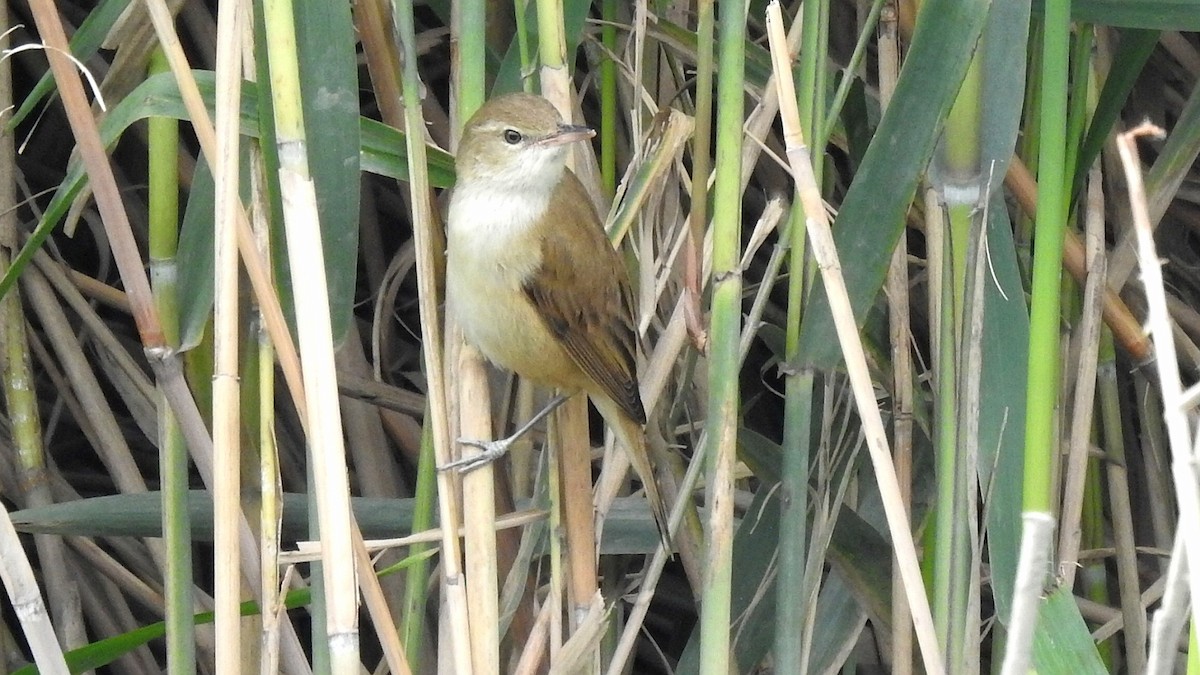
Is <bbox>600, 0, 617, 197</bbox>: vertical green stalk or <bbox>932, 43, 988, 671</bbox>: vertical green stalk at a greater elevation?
<bbox>600, 0, 617, 197</bbox>: vertical green stalk

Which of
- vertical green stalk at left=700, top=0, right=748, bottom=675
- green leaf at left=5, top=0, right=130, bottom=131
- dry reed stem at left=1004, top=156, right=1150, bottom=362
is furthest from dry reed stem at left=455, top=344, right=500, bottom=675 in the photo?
dry reed stem at left=1004, top=156, right=1150, bottom=362

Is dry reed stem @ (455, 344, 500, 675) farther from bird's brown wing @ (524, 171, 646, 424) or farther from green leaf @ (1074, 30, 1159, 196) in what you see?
green leaf @ (1074, 30, 1159, 196)

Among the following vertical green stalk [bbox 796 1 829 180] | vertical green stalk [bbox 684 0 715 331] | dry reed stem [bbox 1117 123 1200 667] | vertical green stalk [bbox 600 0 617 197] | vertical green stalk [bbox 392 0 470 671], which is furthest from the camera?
vertical green stalk [bbox 600 0 617 197]

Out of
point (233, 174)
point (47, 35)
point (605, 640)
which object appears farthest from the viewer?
point (605, 640)

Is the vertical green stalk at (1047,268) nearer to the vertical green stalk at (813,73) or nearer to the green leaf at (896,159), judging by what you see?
the green leaf at (896,159)

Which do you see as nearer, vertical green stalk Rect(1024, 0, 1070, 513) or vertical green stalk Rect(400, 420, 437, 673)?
vertical green stalk Rect(1024, 0, 1070, 513)

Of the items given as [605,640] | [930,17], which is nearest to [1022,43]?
[930,17]

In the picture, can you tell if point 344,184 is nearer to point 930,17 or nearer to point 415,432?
point 930,17
